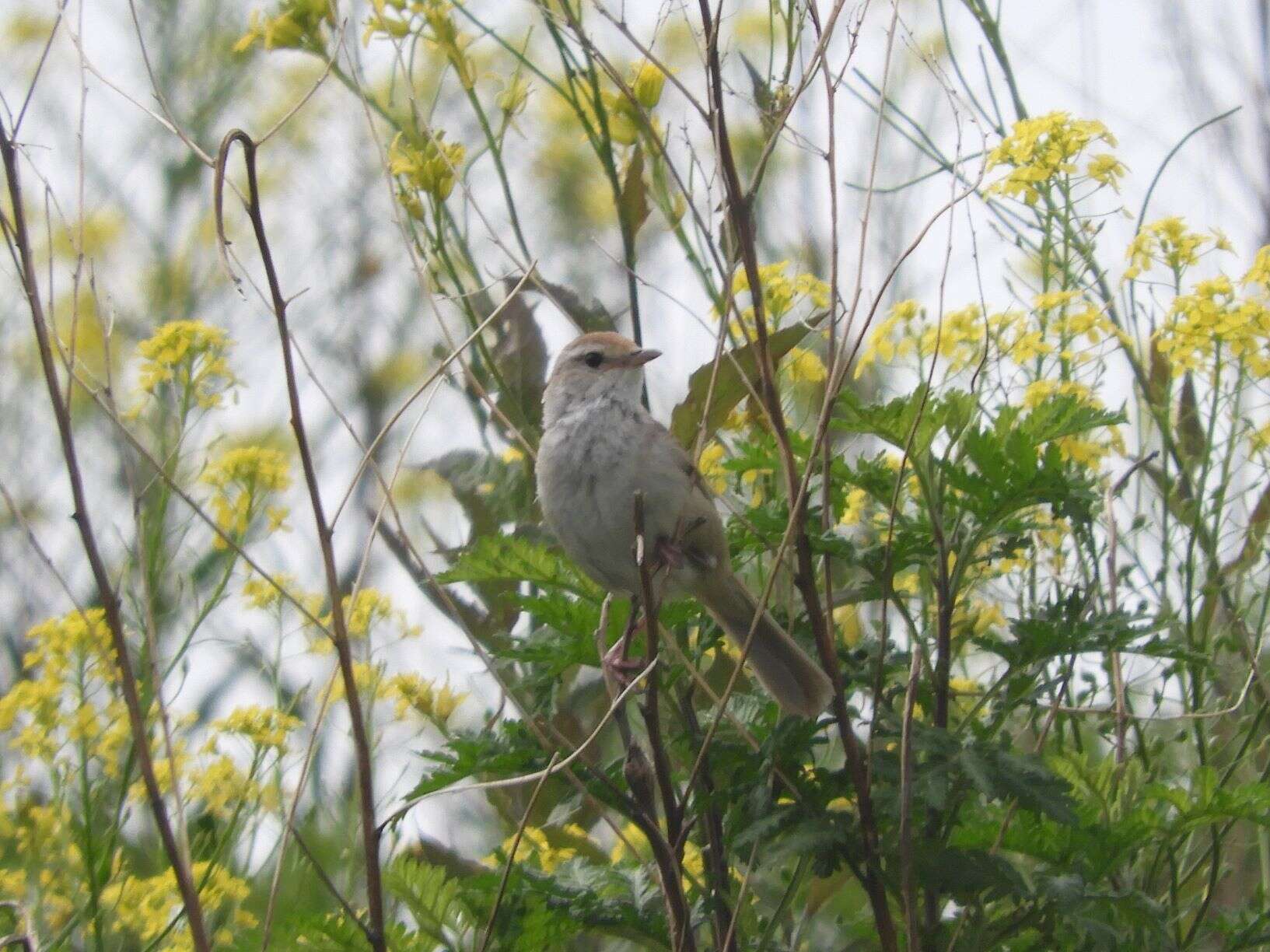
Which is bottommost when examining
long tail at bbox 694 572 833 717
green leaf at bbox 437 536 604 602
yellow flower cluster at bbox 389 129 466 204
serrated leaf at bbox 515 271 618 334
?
long tail at bbox 694 572 833 717

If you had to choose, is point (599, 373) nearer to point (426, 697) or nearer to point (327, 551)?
point (426, 697)

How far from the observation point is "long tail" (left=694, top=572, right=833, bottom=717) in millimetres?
2822

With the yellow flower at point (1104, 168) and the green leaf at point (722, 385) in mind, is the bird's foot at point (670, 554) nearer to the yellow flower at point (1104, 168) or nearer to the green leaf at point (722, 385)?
the green leaf at point (722, 385)

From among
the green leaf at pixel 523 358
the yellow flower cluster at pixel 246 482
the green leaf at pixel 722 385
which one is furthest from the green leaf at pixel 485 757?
the yellow flower cluster at pixel 246 482

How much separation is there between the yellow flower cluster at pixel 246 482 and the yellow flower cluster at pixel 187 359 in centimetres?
15

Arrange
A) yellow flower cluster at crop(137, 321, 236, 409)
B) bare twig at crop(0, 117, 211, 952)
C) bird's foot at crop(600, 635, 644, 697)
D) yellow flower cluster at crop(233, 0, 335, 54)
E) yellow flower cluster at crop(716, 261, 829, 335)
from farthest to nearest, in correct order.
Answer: yellow flower cluster at crop(233, 0, 335, 54)
yellow flower cluster at crop(137, 321, 236, 409)
yellow flower cluster at crop(716, 261, 829, 335)
bird's foot at crop(600, 635, 644, 697)
bare twig at crop(0, 117, 211, 952)

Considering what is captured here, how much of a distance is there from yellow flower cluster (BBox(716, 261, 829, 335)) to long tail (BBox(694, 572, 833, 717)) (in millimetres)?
525

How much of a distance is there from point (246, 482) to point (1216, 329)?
2111 mm

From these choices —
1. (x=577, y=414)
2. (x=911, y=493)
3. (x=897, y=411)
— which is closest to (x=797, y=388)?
(x=577, y=414)

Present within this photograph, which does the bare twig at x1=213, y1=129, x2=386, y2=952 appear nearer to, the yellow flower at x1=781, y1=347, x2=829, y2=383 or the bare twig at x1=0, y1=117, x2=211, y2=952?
the bare twig at x1=0, y1=117, x2=211, y2=952

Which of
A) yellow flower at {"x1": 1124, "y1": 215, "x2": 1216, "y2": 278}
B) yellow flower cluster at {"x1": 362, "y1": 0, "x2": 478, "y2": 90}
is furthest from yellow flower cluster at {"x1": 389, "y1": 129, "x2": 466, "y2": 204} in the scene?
yellow flower at {"x1": 1124, "y1": 215, "x2": 1216, "y2": 278}

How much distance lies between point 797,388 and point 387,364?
304 cm

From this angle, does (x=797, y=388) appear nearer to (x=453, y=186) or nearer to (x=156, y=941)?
(x=453, y=186)

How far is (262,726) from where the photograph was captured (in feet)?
10.7
